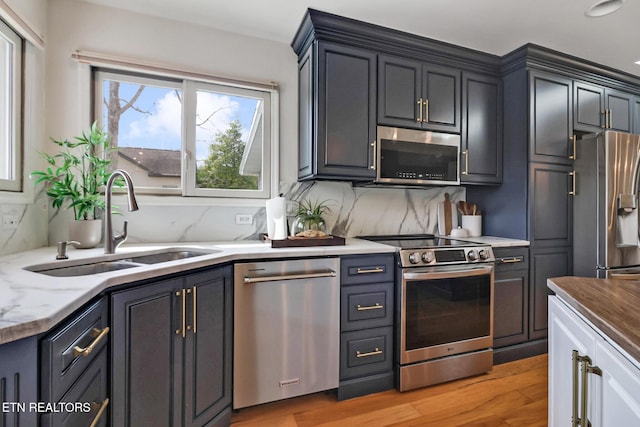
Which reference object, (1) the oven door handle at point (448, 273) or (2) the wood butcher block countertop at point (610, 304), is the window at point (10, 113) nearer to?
(1) the oven door handle at point (448, 273)

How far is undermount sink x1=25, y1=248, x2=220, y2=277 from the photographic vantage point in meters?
1.41

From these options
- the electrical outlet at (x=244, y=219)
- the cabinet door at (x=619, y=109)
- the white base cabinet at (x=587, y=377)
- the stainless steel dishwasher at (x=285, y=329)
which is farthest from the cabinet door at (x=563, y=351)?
the cabinet door at (x=619, y=109)

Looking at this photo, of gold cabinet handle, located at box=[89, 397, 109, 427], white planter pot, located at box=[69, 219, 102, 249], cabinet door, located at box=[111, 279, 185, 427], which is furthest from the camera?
white planter pot, located at box=[69, 219, 102, 249]

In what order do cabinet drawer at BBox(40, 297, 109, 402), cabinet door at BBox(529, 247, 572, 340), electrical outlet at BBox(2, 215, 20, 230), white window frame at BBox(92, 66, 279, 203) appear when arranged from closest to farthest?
1. cabinet drawer at BBox(40, 297, 109, 402)
2. electrical outlet at BBox(2, 215, 20, 230)
3. white window frame at BBox(92, 66, 279, 203)
4. cabinet door at BBox(529, 247, 572, 340)

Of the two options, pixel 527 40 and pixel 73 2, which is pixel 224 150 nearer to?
pixel 73 2

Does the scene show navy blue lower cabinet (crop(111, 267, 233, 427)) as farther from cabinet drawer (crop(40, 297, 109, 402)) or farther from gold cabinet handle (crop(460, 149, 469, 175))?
gold cabinet handle (crop(460, 149, 469, 175))

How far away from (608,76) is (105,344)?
4.29 meters

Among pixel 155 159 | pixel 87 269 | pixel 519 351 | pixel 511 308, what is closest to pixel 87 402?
pixel 87 269

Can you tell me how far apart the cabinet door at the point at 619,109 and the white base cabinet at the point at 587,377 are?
2.89 meters

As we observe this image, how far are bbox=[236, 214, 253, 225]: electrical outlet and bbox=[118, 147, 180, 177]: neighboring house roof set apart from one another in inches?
21.5

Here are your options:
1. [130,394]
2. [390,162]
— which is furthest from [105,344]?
[390,162]

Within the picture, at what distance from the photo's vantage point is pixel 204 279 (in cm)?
152

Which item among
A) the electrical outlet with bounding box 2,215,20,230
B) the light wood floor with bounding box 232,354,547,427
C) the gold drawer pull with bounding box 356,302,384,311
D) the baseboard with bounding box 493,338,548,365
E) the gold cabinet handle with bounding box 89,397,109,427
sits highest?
the electrical outlet with bounding box 2,215,20,230

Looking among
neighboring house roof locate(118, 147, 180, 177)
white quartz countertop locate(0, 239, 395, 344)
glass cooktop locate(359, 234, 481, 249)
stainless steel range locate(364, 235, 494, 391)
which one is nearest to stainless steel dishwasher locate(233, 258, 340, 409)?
white quartz countertop locate(0, 239, 395, 344)
